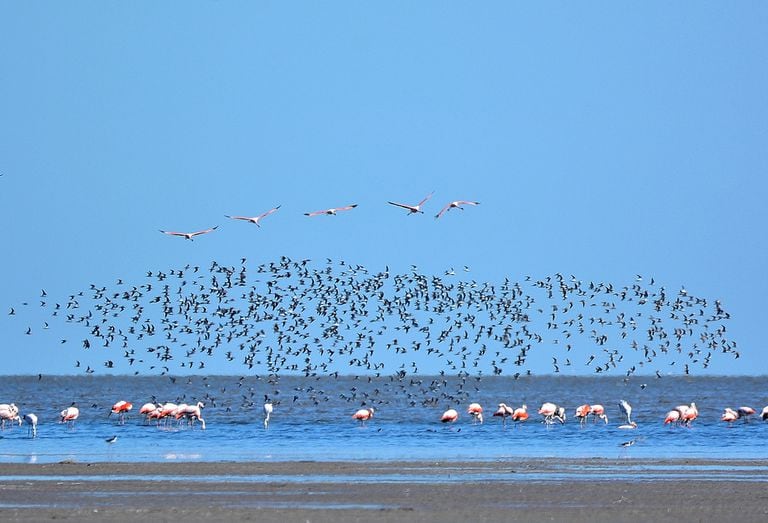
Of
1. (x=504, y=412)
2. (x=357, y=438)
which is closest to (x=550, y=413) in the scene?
(x=504, y=412)

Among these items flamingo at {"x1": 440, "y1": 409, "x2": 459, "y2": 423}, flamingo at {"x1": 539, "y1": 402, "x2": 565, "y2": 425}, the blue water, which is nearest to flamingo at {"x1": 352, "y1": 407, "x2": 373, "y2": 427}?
the blue water

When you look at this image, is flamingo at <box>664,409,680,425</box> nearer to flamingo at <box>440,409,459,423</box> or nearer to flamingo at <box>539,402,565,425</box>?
flamingo at <box>539,402,565,425</box>

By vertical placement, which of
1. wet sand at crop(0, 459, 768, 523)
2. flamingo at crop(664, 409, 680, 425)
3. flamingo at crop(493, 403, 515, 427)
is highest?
flamingo at crop(493, 403, 515, 427)

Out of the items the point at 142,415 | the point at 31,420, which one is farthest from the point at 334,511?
the point at 142,415

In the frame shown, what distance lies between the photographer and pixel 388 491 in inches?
1014

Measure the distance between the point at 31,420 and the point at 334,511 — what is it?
23.9m

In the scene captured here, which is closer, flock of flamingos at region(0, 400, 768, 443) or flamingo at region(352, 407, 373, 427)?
flock of flamingos at region(0, 400, 768, 443)

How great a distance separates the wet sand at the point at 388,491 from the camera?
22.3 meters

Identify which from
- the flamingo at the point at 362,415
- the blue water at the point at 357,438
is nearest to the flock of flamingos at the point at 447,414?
the flamingo at the point at 362,415

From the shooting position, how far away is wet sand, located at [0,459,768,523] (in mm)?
22297

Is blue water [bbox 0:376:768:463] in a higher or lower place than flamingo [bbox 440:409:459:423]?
lower

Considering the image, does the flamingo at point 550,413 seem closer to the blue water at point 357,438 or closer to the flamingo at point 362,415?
the blue water at point 357,438

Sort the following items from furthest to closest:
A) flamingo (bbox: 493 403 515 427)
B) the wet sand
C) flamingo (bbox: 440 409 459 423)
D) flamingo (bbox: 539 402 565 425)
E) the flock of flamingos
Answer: flamingo (bbox: 493 403 515 427)
flamingo (bbox: 539 402 565 425)
flamingo (bbox: 440 409 459 423)
the flock of flamingos
the wet sand

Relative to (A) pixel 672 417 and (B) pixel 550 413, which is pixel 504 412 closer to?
(B) pixel 550 413
